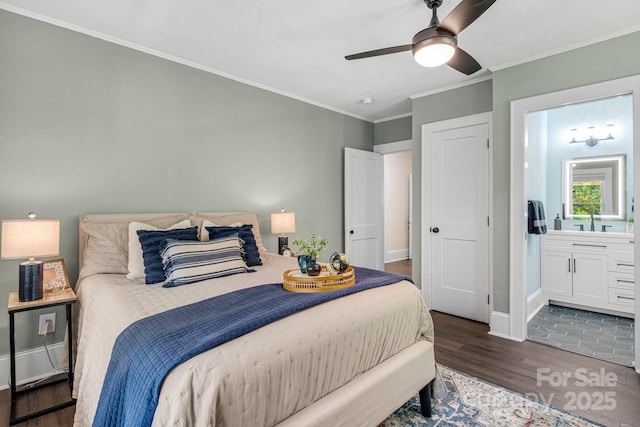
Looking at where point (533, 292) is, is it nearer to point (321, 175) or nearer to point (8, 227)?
point (321, 175)

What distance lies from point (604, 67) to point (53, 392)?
185 inches

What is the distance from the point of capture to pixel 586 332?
3145mm

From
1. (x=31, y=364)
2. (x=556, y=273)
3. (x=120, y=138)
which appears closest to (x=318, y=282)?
(x=120, y=138)

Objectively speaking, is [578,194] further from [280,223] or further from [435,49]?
[280,223]

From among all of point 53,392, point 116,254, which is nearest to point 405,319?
point 116,254

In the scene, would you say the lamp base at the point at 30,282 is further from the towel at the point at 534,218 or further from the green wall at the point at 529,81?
the towel at the point at 534,218

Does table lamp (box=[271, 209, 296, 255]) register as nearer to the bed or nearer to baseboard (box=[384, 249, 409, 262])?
the bed

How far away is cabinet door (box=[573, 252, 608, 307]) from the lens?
11.5 feet

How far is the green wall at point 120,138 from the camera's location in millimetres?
2250

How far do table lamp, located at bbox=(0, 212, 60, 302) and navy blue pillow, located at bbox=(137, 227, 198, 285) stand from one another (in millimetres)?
496

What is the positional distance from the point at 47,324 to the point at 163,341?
1.87m

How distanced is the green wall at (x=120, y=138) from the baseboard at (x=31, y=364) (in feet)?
0.22

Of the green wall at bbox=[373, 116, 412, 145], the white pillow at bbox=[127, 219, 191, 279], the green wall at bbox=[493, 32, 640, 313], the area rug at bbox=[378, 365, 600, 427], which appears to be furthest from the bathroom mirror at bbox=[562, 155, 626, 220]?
the white pillow at bbox=[127, 219, 191, 279]

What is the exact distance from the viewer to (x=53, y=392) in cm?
218
